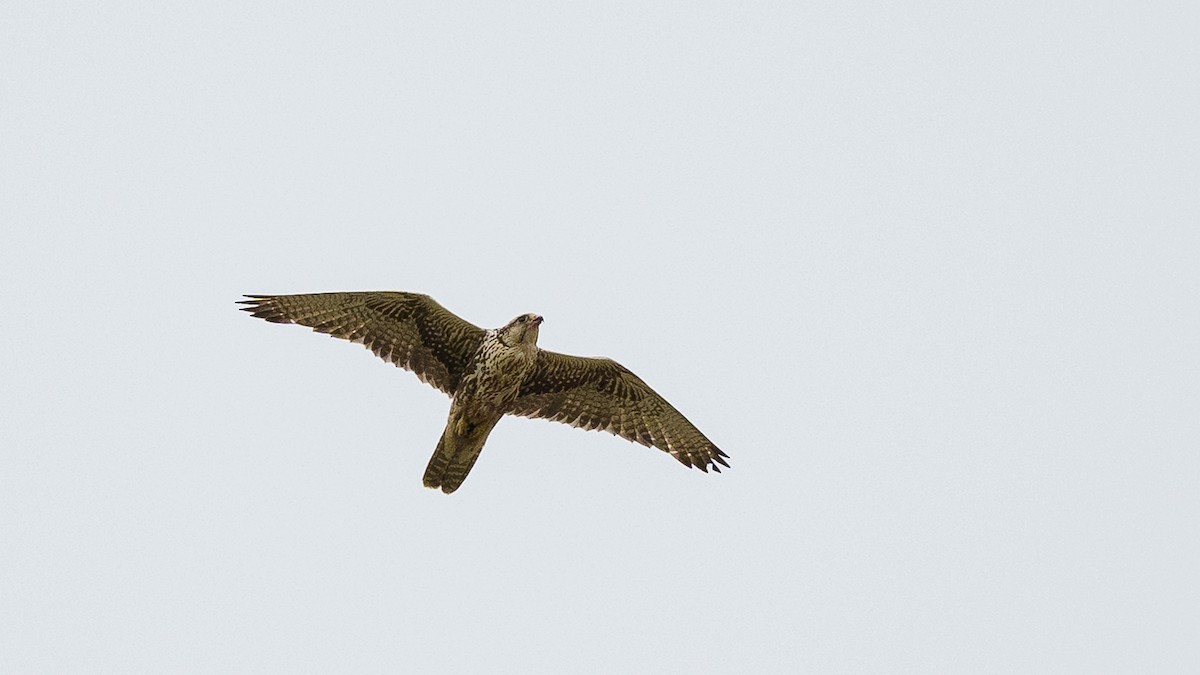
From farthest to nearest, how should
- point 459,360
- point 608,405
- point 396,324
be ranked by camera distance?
point 608,405 < point 459,360 < point 396,324

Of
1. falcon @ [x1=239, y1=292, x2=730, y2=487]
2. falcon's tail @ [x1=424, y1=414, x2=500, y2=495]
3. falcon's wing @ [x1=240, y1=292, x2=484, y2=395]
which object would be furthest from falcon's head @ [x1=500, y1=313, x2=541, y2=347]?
falcon's tail @ [x1=424, y1=414, x2=500, y2=495]

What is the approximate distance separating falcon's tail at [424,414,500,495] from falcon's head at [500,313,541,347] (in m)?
1.03

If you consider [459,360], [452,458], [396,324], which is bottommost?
[452,458]

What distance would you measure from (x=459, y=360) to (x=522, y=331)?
1.05 metres

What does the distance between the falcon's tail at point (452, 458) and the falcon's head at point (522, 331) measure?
1.03m

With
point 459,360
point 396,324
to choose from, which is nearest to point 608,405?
Answer: point 459,360

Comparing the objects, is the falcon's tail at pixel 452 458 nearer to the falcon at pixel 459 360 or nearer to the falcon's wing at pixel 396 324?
the falcon at pixel 459 360

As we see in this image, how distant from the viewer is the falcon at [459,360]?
59.3 ft

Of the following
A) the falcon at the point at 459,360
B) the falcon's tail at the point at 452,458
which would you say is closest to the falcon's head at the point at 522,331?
the falcon at the point at 459,360

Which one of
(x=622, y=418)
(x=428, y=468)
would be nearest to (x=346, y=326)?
(x=428, y=468)

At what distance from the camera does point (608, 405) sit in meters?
19.3

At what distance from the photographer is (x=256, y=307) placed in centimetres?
1805

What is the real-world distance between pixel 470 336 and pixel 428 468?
1.53 meters

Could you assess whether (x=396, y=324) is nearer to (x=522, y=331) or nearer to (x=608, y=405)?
(x=522, y=331)
